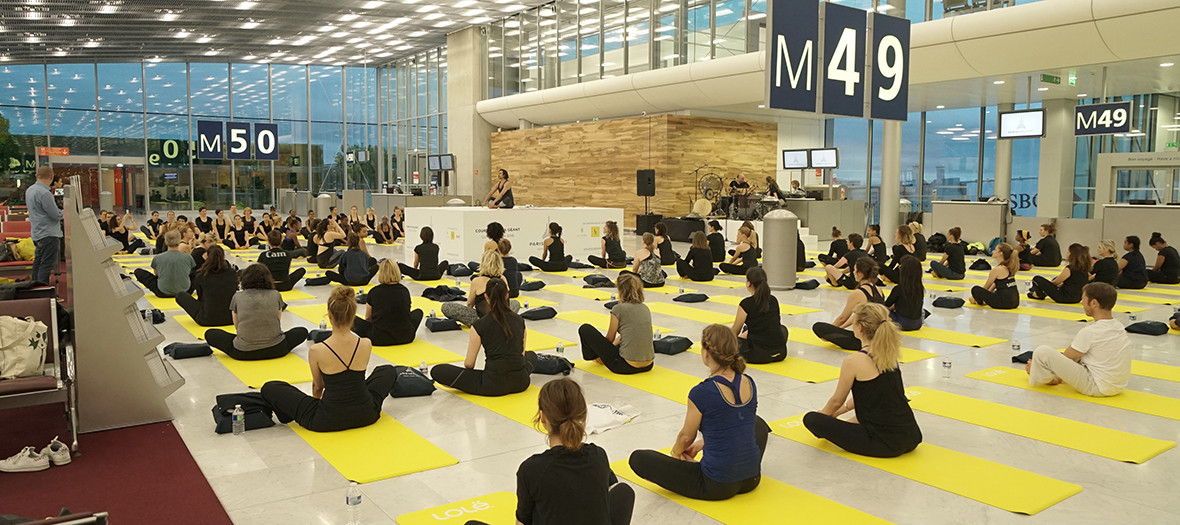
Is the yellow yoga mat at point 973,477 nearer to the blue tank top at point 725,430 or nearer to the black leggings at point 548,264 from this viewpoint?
the blue tank top at point 725,430

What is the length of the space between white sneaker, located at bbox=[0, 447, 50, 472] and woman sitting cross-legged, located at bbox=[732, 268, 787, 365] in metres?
6.25

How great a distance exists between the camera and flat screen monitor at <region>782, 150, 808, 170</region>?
2986 centimetres

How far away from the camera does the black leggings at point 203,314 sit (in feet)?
36.4

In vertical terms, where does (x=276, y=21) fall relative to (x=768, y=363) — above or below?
above

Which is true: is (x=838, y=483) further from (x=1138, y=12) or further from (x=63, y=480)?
(x=1138, y=12)

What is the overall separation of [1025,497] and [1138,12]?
51.5ft

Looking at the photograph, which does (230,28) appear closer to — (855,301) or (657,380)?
(657,380)

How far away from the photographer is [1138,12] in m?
17.0

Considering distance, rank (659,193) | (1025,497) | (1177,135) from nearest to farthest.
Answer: (1025,497)
(1177,135)
(659,193)

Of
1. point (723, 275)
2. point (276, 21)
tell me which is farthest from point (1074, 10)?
point (276, 21)

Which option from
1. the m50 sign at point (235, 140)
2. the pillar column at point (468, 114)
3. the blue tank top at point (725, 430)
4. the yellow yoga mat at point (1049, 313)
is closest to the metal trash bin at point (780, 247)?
the yellow yoga mat at point (1049, 313)

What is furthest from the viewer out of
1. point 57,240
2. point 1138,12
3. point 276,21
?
point 276,21

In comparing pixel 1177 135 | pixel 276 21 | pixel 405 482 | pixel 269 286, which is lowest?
pixel 405 482

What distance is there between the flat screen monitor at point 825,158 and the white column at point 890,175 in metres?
3.43
